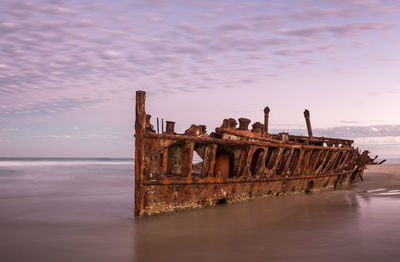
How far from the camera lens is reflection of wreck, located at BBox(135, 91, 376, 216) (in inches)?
307

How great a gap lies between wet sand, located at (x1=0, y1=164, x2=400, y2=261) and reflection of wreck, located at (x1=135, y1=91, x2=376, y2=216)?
0.37 metres

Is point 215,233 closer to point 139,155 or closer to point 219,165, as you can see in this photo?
point 139,155

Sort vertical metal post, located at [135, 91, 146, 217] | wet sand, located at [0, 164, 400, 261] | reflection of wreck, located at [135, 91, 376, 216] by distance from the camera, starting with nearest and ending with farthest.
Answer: wet sand, located at [0, 164, 400, 261] < vertical metal post, located at [135, 91, 146, 217] < reflection of wreck, located at [135, 91, 376, 216]

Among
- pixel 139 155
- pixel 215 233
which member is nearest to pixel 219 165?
pixel 139 155

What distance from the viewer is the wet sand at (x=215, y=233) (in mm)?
5457

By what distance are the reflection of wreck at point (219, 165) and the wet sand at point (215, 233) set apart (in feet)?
1.22

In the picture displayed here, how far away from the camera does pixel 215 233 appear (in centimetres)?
672

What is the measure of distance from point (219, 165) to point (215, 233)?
11.8ft

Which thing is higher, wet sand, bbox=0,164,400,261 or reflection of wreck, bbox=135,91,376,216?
reflection of wreck, bbox=135,91,376,216

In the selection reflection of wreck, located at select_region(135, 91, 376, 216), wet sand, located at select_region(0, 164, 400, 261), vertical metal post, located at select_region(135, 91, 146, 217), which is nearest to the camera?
wet sand, located at select_region(0, 164, 400, 261)

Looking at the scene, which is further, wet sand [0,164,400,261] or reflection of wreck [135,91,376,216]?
reflection of wreck [135,91,376,216]

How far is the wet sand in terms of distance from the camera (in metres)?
5.46

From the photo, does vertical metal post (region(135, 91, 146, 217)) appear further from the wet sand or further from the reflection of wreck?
the wet sand

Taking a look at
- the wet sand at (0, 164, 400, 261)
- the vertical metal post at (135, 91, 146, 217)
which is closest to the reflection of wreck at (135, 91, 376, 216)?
the vertical metal post at (135, 91, 146, 217)
